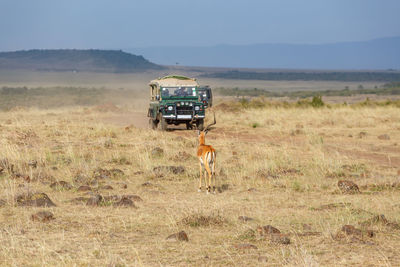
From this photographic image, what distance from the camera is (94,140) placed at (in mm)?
20484

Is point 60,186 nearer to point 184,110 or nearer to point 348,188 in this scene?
point 348,188

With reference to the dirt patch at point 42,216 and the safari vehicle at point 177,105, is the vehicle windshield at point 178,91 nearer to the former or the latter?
the safari vehicle at point 177,105

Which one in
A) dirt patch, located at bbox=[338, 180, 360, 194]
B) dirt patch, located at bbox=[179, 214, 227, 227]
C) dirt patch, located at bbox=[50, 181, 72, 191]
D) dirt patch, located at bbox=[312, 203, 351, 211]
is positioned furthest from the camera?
dirt patch, located at bbox=[50, 181, 72, 191]

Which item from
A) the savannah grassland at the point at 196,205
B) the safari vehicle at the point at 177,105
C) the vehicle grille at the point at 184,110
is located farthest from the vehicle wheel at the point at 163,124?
the savannah grassland at the point at 196,205

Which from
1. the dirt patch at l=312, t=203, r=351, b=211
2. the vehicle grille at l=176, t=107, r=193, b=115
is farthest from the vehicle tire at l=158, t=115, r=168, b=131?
the dirt patch at l=312, t=203, r=351, b=211

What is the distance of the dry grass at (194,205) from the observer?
22.9 feet

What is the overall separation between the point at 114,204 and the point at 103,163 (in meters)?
5.53

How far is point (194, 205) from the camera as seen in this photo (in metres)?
10.2

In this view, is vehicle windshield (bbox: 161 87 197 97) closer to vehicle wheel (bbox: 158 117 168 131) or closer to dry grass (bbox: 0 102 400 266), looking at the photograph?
vehicle wheel (bbox: 158 117 168 131)

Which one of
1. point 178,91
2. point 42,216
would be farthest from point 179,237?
point 178,91

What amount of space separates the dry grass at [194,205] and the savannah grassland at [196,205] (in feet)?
0.07

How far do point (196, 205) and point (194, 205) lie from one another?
0.03m

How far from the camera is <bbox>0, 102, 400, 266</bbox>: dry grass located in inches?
275

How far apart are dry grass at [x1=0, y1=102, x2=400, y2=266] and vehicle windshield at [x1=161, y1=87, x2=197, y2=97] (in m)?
4.56
